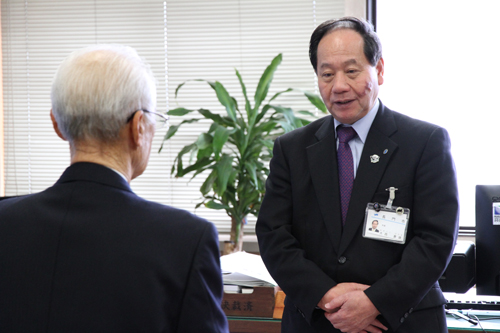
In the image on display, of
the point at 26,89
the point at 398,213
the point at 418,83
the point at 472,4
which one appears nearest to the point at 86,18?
the point at 26,89

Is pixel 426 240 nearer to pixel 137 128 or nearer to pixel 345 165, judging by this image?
pixel 345 165

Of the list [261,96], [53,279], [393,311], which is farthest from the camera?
[261,96]

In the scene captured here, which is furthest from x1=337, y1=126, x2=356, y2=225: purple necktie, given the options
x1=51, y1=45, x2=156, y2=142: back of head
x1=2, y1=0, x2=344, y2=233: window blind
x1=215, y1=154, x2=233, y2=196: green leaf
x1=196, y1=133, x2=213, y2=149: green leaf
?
x1=2, y1=0, x2=344, y2=233: window blind

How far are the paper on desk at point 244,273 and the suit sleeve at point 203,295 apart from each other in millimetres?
1042

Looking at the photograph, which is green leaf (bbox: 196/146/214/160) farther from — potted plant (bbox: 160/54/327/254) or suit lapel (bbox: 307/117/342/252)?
suit lapel (bbox: 307/117/342/252)

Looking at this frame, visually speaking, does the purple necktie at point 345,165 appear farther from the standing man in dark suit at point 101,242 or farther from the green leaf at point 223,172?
the green leaf at point 223,172

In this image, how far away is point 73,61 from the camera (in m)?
0.91

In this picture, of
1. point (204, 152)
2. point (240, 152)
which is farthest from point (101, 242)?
point (240, 152)

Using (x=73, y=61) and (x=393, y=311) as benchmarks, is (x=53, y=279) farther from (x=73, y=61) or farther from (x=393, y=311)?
(x=393, y=311)

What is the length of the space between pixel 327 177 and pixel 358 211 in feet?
0.52

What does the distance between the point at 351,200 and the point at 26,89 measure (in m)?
3.15

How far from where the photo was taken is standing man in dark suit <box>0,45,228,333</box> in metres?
0.84

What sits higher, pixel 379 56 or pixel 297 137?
pixel 379 56

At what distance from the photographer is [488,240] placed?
1841 mm
